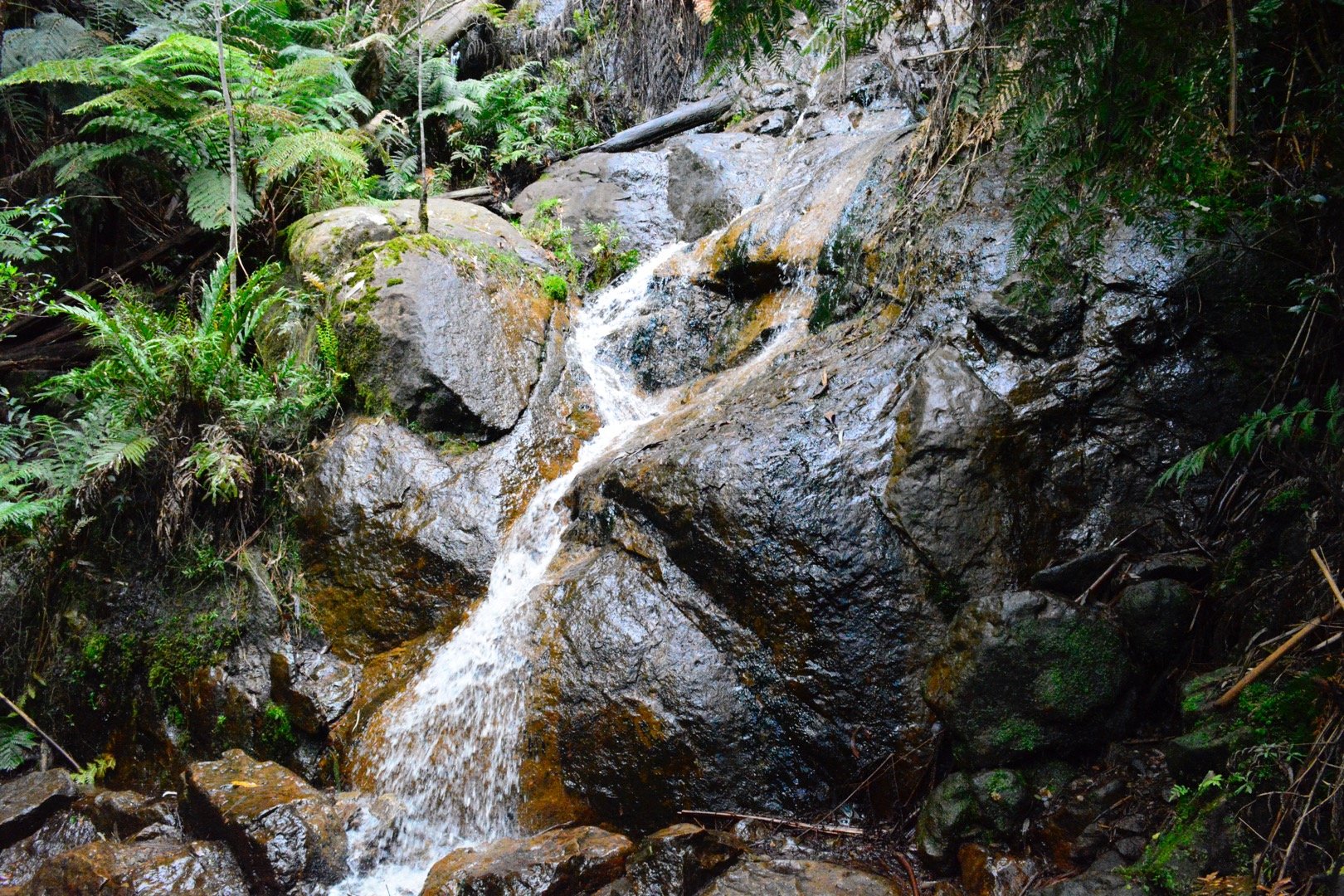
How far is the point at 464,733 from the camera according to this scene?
3.83 m

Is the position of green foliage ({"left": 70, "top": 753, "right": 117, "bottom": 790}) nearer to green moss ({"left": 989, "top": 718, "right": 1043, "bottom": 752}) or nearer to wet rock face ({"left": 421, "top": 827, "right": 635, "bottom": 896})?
wet rock face ({"left": 421, "top": 827, "right": 635, "bottom": 896})

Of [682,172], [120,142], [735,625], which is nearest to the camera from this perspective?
[735,625]

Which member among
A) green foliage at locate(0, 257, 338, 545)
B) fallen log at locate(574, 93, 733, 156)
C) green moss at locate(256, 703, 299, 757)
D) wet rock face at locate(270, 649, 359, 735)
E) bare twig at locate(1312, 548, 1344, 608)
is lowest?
green moss at locate(256, 703, 299, 757)

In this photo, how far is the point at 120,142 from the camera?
5.98m

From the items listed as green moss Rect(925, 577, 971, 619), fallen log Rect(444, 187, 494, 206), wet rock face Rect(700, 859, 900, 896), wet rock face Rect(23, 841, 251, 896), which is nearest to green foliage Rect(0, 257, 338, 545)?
wet rock face Rect(23, 841, 251, 896)

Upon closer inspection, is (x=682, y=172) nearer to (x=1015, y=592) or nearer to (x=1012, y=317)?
(x=1012, y=317)

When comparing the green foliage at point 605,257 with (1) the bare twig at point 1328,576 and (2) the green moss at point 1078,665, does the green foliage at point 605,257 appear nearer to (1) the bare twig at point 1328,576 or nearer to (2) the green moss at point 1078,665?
(2) the green moss at point 1078,665

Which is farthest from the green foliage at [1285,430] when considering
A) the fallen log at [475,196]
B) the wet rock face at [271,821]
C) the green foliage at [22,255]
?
the fallen log at [475,196]

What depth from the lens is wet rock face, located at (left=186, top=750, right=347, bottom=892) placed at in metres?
3.29

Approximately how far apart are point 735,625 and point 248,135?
592 centimetres

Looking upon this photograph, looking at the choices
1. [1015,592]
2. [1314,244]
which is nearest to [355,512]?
[1015,592]

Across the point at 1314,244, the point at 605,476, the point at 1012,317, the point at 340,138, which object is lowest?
the point at 605,476

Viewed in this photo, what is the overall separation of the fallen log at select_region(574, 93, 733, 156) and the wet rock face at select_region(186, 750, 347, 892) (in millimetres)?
7225

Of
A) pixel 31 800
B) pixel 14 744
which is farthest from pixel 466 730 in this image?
pixel 14 744
